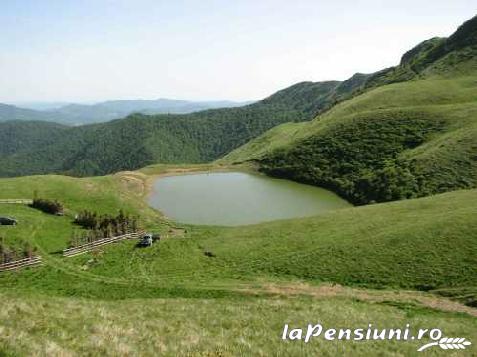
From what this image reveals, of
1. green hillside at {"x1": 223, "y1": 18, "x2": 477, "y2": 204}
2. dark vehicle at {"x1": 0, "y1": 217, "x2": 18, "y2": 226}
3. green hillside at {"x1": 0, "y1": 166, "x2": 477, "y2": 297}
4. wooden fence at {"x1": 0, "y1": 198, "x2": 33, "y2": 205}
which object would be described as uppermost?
green hillside at {"x1": 223, "y1": 18, "x2": 477, "y2": 204}

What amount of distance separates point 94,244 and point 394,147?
6437cm

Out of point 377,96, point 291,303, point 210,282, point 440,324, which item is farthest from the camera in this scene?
point 377,96

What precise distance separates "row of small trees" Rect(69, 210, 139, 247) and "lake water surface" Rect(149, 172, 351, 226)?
9902mm

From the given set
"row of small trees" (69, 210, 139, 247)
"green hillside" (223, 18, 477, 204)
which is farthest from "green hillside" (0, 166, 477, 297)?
"green hillside" (223, 18, 477, 204)

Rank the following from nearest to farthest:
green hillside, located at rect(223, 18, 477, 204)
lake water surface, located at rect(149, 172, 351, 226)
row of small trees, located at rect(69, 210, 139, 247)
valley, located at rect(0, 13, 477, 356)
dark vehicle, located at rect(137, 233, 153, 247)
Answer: valley, located at rect(0, 13, 477, 356) → dark vehicle, located at rect(137, 233, 153, 247) → row of small trees, located at rect(69, 210, 139, 247) → lake water surface, located at rect(149, 172, 351, 226) → green hillside, located at rect(223, 18, 477, 204)

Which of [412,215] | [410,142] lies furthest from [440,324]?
[410,142]

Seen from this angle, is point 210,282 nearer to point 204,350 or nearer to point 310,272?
point 310,272

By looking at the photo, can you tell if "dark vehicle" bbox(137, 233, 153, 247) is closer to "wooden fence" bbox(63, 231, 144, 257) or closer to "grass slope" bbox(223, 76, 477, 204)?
"wooden fence" bbox(63, 231, 144, 257)

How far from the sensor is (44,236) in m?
47.6

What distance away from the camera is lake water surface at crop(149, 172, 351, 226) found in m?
62.1

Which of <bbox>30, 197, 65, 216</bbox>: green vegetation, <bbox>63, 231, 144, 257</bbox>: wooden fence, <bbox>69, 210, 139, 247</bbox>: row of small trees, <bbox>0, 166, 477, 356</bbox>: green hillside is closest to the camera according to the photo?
<bbox>0, 166, 477, 356</bbox>: green hillside

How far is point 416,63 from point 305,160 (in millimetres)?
116717

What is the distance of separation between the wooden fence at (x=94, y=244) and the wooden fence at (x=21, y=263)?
2.83m

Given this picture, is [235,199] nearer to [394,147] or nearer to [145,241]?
[145,241]
